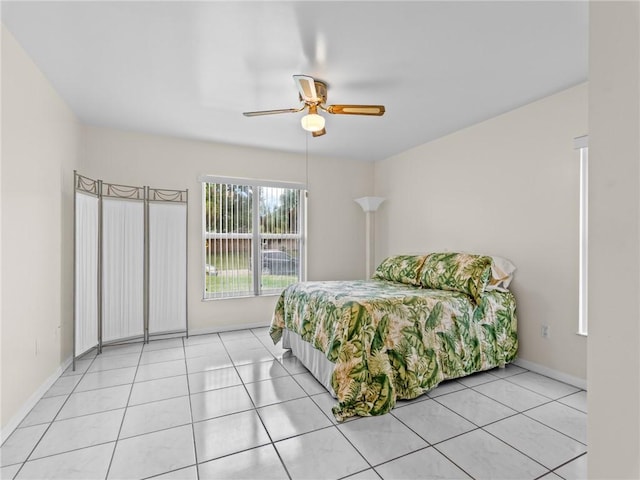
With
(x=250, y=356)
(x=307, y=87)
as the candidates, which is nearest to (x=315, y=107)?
(x=307, y=87)

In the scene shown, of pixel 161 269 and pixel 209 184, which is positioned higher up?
pixel 209 184

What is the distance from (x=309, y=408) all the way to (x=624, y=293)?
2.17m

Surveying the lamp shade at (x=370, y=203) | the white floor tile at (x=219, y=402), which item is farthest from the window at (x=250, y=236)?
the white floor tile at (x=219, y=402)

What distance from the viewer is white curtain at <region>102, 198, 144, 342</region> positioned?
3562 millimetres

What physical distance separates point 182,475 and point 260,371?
4.47 ft

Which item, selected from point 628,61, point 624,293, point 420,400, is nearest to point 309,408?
point 420,400

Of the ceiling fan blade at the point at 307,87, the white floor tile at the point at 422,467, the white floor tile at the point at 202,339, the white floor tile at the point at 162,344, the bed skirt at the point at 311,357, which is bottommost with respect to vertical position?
the white floor tile at the point at 202,339

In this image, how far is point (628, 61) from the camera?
0.64 meters

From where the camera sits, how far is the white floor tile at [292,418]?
2082 mm

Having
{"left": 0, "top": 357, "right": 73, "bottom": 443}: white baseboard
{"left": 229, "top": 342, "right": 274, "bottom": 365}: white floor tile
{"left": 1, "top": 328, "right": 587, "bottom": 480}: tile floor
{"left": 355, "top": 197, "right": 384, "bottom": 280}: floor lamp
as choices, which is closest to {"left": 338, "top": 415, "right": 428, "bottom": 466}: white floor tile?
{"left": 1, "top": 328, "right": 587, "bottom": 480}: tile floor

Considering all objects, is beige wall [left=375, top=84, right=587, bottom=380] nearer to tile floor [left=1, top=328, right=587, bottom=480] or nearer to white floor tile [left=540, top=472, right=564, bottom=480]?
tile floor [left=1, top=328, right=587, bottom=480]

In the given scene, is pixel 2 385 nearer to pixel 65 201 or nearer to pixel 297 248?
pixel 65 201

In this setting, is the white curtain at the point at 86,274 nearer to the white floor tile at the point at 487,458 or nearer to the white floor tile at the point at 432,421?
the white floor tile at the point at 432,421

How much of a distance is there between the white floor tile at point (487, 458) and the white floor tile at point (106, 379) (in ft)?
8.55
